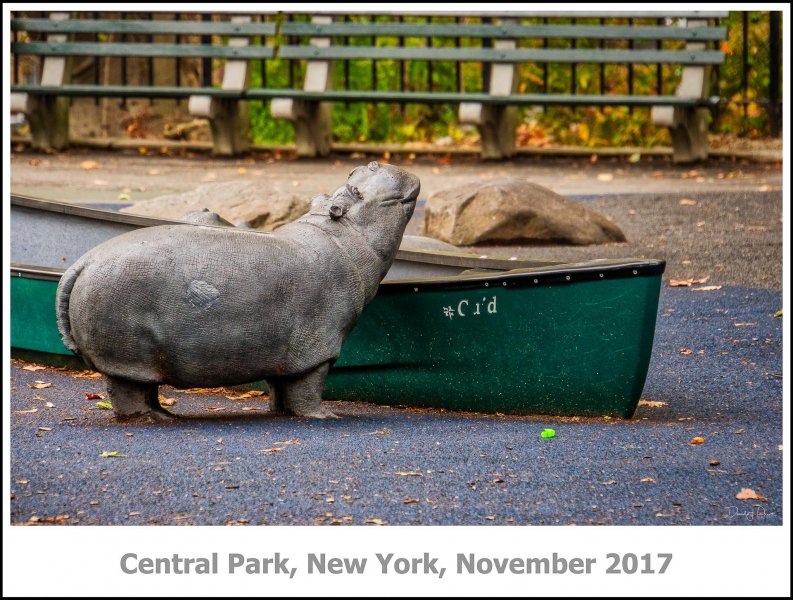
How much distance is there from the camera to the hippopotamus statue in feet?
16.4

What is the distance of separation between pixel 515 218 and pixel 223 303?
4587mm

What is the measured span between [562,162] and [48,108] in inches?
210

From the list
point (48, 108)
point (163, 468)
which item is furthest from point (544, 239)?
point (48, 108)

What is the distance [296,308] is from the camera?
5.14 metres

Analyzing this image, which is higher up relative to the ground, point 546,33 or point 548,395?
point 546,33

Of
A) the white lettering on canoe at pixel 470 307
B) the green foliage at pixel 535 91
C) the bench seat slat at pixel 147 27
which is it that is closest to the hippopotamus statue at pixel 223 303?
the white lettering on canoe at pixel 470 307

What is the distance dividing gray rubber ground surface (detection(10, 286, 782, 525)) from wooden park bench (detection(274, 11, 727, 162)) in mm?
6931

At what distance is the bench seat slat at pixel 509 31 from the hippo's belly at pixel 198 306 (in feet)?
27.2

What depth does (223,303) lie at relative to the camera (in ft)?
16.4

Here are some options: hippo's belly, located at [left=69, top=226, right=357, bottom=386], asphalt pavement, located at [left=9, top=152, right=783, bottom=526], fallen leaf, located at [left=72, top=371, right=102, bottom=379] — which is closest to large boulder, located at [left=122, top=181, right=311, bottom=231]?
fallen leaf, located at [left=72, top=371, right=102, bottom=379]

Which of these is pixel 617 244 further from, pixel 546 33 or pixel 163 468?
pixel 163 468

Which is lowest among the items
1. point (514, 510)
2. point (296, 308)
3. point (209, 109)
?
point (514, 510)

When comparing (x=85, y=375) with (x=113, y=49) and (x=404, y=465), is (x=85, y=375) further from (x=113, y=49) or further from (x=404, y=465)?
(x=113, y=49)

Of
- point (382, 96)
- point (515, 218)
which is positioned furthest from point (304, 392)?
point (382, 96)
